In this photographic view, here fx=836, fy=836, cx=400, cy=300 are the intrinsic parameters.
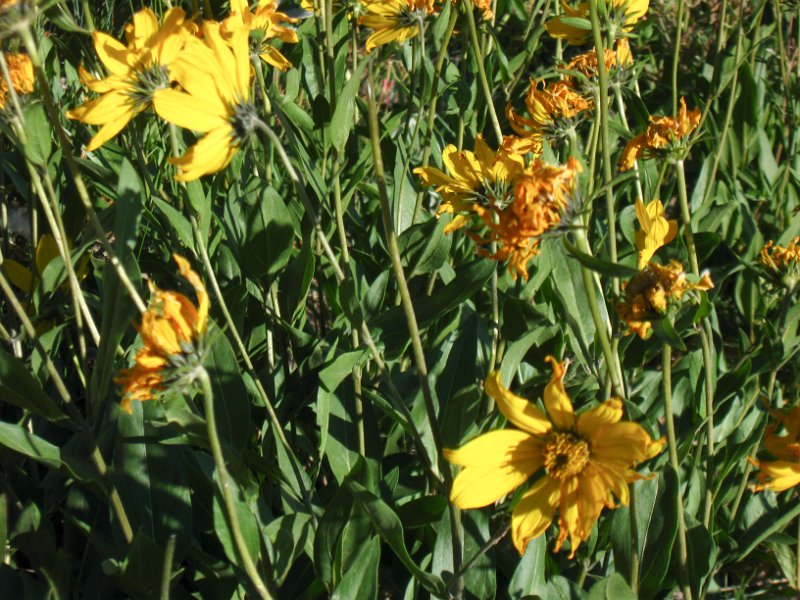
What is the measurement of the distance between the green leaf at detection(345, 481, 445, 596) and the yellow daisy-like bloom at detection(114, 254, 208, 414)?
374 mm

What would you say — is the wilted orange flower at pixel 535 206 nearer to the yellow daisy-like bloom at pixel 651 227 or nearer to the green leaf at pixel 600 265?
the green leaf at pixel 600 265

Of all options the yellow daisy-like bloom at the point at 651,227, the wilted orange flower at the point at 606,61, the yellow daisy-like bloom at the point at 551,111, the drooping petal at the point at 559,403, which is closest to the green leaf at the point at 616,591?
the drooping petal at the point at 559,403

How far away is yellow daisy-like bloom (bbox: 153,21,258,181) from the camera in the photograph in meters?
1.09

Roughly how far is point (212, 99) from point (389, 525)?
2.20ft

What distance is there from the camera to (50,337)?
1.64m

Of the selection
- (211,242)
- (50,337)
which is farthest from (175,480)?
(211,242)

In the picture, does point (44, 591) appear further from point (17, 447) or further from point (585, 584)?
point (585, 584)

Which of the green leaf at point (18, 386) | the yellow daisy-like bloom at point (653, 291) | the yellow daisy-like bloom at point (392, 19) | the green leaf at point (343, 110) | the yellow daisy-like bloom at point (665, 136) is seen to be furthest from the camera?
the yellow daisy-like bloom at point (392, 19)

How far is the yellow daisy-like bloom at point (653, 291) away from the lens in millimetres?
1176

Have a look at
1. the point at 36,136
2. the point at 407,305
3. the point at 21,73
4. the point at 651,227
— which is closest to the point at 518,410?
the point at 407,305

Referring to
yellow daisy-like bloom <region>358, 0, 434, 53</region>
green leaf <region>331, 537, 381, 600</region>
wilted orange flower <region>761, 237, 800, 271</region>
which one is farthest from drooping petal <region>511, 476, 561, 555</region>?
yellow daisy-like bloom <region>358, 0, 434, 53</region>

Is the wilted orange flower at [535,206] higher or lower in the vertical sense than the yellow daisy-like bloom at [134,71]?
lower

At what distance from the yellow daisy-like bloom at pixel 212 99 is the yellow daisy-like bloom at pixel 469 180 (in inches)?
16.6

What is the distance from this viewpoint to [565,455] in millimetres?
1126
